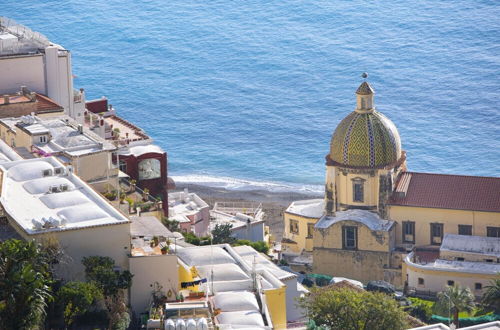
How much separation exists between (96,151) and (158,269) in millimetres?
15385

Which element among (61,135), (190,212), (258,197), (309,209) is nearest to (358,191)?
(309,209)

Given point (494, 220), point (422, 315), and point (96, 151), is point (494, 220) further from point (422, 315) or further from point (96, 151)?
point (96, 151)

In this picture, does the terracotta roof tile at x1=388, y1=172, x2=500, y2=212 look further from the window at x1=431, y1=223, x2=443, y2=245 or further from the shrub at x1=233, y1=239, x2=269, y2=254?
the shrub at x1=233, y1=239, x2=269, y2=254

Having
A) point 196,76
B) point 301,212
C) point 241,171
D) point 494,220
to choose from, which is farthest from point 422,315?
point 196,76

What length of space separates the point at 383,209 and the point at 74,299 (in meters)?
35.6

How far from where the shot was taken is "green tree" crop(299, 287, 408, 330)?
2452 inches

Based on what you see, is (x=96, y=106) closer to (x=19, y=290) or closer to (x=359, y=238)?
(x=359, y=238)

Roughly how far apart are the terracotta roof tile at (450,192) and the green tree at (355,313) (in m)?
24.6

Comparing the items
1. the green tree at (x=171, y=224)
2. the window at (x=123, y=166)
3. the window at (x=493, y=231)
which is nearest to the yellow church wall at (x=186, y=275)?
the green tree at (x=171, y=224)

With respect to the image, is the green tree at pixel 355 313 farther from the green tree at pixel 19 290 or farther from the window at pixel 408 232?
the window at pixel 408 232

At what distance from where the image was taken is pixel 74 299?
5675cm

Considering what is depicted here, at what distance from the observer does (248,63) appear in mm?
194375

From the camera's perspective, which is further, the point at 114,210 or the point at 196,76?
the point at 196,76

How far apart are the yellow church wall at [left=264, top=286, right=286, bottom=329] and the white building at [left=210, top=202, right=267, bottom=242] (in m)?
30.8
